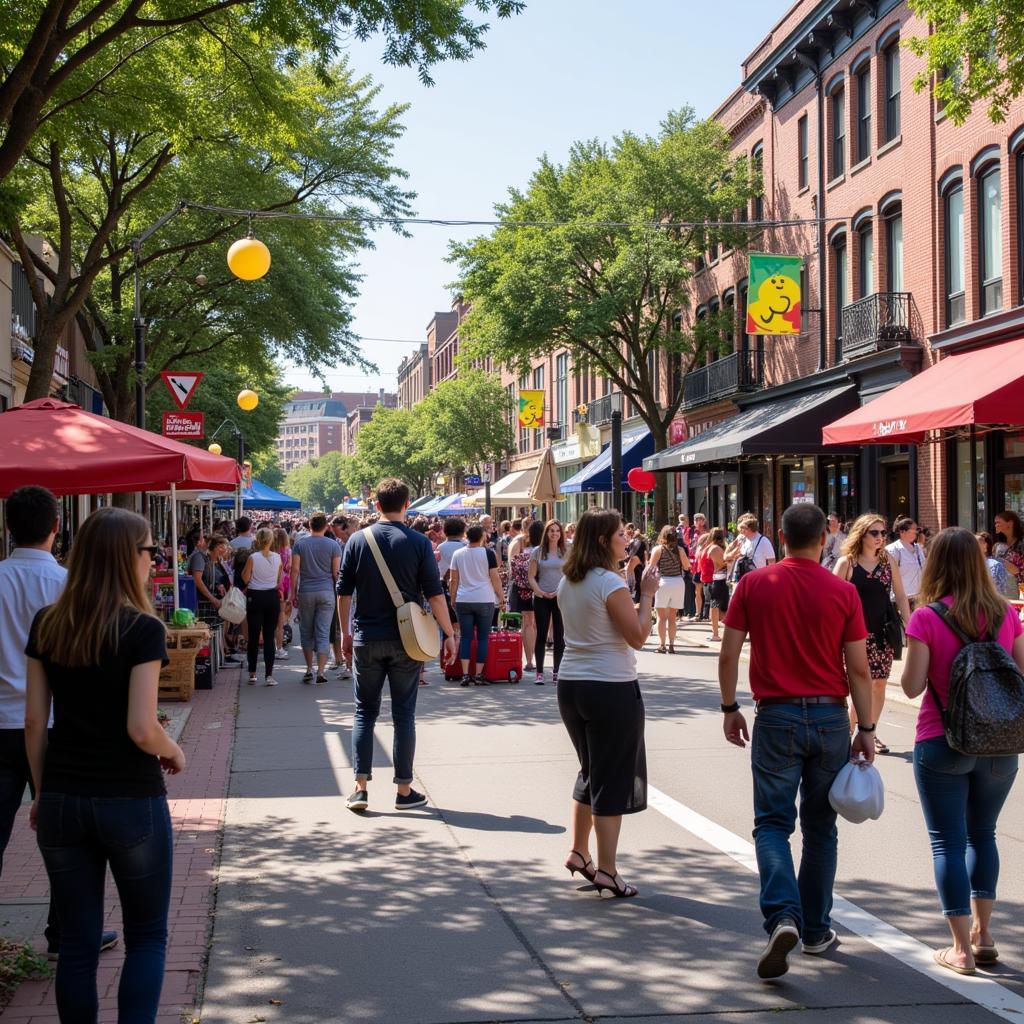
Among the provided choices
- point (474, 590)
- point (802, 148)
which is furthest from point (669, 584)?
point (802, 148)

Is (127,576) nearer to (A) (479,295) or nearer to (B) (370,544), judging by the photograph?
(B) (370,544)

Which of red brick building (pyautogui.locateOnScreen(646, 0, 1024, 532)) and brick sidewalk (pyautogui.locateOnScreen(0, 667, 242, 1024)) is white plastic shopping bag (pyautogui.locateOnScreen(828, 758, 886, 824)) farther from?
red brick building (pyautogui.locateOnScreen(646, 0, 1024, 532))

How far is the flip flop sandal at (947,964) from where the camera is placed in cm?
473

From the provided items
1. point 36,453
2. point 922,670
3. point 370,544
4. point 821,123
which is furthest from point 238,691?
point 821,123

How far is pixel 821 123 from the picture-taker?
25500 millimetres

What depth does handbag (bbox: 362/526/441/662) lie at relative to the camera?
7.57m

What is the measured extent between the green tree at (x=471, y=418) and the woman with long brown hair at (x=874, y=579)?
49.3m

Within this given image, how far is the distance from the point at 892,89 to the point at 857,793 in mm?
21027

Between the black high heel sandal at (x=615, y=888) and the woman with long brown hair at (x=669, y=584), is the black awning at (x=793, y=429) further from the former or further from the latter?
the black high heel sandal at (x=615, y=888)

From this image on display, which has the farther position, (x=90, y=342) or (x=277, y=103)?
(x=90, y=342)

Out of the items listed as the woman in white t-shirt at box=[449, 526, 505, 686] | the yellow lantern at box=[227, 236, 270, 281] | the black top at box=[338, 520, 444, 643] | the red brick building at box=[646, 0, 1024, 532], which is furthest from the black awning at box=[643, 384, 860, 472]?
the black top at box=[338, 520, 444, 643]

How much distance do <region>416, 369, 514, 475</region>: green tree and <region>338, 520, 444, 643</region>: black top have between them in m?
50.6

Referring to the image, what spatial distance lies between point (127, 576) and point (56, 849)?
2.67ft

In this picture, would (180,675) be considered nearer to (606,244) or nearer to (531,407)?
(606,244)
